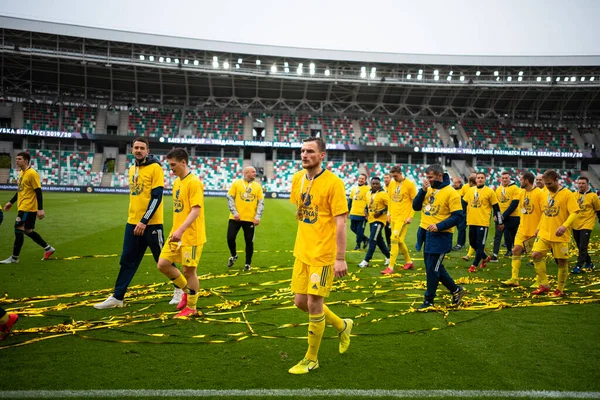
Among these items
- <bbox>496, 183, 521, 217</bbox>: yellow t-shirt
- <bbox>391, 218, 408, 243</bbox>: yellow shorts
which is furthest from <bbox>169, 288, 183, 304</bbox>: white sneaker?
<bbox>496, 183, 521, 217</bbox>: yellow t-shirt

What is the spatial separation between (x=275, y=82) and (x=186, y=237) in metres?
45.0

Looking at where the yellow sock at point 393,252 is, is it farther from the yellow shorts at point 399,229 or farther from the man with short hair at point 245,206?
the man with short hair at point 245,206

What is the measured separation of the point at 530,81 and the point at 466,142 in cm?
909

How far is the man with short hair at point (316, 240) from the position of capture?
171 inches

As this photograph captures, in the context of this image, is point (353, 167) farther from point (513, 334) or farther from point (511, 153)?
point (513, 334)

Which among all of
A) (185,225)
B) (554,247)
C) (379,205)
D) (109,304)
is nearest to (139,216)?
(185,225)

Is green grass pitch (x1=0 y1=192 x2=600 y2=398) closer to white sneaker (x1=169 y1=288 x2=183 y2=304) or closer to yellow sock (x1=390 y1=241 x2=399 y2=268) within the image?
white sneaker (x1=169 y1=288 x2=183 y2=304)

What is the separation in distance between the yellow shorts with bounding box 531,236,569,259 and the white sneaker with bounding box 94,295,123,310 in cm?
719

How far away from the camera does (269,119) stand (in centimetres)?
5150

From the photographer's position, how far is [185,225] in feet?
18.8

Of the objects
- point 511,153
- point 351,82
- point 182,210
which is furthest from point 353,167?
point 182,210

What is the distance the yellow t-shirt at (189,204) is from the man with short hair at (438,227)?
348 cm

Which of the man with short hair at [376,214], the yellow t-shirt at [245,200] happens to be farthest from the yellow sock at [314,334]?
the man with short hair at [376,214]

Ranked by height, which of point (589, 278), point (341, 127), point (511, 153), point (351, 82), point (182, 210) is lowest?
→ point (589, 278)
